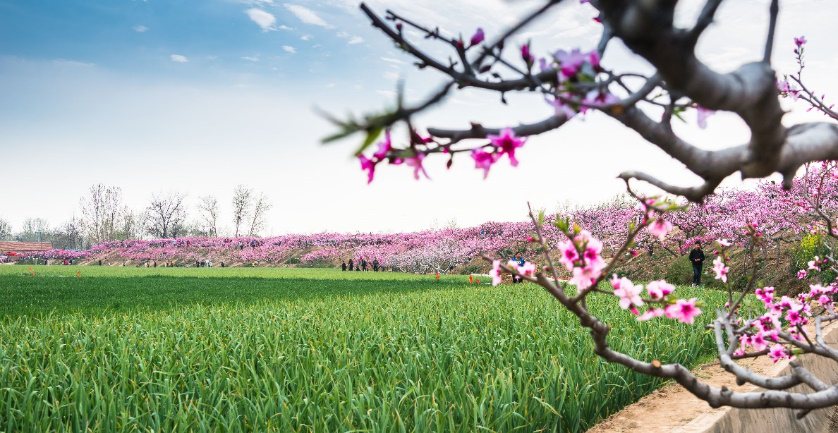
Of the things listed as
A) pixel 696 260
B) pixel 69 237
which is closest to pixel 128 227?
pixel 69 237

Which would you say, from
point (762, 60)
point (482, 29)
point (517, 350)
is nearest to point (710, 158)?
A: point (762, 60)

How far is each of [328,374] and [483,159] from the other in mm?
2860

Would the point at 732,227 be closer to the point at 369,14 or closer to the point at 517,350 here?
the point at 517,350

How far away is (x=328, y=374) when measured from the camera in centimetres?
379

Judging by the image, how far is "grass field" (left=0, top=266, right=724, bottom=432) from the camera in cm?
309

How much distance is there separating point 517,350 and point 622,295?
2.68 metres

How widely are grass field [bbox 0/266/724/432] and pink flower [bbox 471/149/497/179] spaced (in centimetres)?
181

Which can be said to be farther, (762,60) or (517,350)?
(517,350)

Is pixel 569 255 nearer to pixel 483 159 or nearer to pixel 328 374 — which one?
pixel 483 159

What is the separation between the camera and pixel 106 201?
62.0 metres

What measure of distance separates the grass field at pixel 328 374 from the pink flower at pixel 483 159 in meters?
1.81

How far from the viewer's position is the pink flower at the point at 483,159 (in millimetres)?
1316

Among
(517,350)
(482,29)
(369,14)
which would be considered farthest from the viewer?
(517,350)

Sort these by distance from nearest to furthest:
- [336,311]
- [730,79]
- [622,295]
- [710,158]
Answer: [730,79] → [710,158] → [622,295] → [336,311]
